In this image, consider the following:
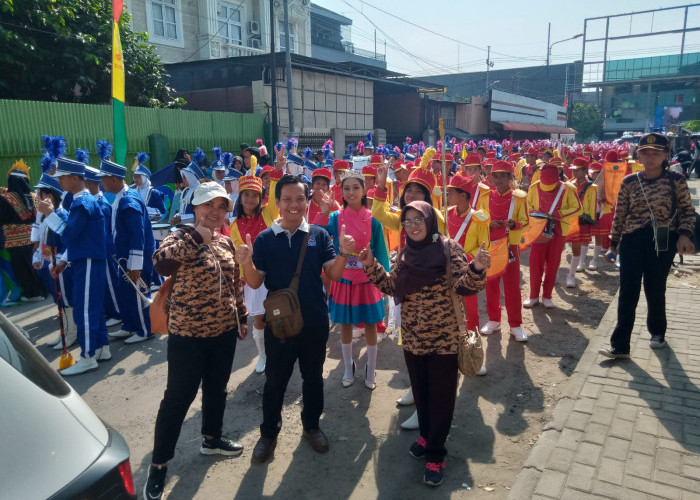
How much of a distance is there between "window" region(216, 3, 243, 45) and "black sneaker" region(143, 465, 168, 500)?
92.5 ft

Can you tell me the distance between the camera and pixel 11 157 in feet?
33.9

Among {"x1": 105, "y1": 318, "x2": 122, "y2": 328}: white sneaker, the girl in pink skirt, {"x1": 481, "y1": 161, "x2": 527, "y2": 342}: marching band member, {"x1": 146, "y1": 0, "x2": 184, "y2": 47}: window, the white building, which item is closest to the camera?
the girl in pink skirt

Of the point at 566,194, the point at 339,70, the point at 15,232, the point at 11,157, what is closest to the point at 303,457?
the point at 566,194

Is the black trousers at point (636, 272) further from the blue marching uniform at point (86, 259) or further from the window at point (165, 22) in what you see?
the window at point (165, 22)

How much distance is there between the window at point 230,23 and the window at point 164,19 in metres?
2.66

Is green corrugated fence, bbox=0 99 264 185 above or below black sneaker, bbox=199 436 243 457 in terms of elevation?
above

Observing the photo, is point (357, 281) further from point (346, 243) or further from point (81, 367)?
point (81, 367)

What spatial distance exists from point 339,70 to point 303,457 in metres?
22.7

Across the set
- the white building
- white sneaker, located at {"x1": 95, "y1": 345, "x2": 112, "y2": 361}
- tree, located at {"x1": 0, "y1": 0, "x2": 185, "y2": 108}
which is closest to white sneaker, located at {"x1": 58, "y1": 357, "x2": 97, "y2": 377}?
white sneaker, located at {"x1": 95, "y1": 345, "x2": 112, "y2": 361}

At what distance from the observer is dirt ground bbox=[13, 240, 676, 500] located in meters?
3.32

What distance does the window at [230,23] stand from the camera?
2734 centimetres

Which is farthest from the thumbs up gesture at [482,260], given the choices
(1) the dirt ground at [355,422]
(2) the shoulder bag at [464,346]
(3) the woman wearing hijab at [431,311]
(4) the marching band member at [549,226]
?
(4) the marching band member at [549,226]

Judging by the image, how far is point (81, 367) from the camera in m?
5.05

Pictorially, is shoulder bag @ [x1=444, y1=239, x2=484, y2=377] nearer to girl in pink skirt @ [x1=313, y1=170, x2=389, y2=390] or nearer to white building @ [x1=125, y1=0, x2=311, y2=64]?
girl in pink skirt @ [x1=313, y1=170, x2=389, y2=390]
